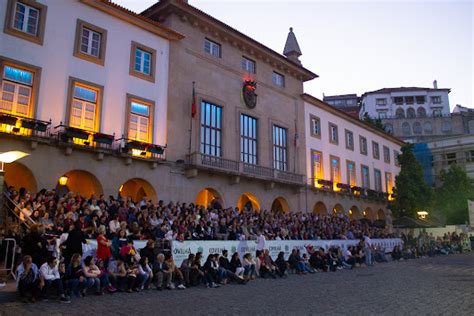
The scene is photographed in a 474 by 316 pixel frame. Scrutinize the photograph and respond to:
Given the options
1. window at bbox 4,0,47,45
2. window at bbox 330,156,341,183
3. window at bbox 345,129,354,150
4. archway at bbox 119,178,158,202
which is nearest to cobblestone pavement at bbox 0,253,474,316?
archway at bbox 119,178,158,202

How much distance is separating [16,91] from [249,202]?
18.2 meters

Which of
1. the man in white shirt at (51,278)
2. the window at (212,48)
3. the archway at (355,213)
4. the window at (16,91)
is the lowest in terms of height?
the man in white shirt at (51,278)

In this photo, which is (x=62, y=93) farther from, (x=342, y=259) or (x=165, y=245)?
(x=342, y=259)

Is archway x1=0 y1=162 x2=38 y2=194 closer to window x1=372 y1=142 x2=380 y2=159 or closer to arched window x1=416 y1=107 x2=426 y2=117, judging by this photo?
window x1=372 y1=142 x2=380 y2=159

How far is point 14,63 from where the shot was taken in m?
18.0

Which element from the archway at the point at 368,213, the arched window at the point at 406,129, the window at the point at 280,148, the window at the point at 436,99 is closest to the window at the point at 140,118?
the window at the point at 280,148

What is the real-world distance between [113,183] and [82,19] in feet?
28.1

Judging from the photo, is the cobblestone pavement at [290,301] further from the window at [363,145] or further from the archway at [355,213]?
the window at [363,145]

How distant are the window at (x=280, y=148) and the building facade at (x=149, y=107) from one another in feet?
0.35

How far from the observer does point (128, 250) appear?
1302cm

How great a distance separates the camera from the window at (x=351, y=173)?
135 ft

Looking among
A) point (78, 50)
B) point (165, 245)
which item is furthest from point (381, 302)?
point (78, 50)

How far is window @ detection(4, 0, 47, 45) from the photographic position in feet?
59.2

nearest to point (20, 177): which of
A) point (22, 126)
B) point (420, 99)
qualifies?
point (22, 126)
